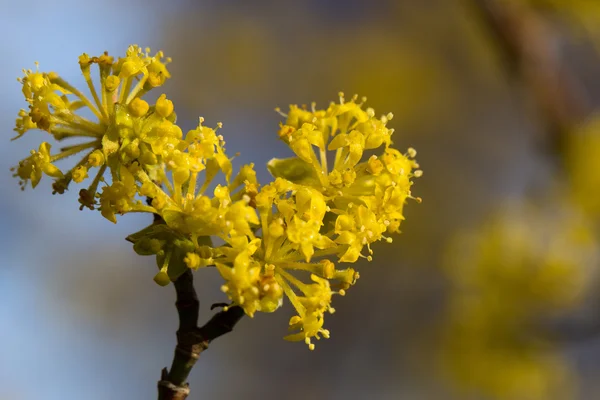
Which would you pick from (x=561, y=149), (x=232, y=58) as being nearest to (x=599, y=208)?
(x=561, y=149)

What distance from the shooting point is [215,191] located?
128 centimetres

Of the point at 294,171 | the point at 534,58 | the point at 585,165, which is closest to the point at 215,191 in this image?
the point at 294,171

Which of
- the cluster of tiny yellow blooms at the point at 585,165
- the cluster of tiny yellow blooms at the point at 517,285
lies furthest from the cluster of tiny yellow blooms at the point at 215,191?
the cluster of tiny yellow blooms at the point at 585,165

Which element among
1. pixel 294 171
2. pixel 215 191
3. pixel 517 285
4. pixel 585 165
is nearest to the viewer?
pixel 215 191

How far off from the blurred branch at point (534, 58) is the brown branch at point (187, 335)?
2.47 m

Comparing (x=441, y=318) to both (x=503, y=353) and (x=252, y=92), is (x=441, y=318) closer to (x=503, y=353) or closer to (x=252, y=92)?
(x=503, y=353)

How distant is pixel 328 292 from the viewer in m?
1.35

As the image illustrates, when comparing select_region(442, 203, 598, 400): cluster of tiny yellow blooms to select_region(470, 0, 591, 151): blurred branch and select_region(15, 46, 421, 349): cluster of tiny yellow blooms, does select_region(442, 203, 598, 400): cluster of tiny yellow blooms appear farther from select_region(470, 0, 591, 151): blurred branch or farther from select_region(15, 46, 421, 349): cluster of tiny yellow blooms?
select_region(15, 46, 421, 349): cluster of tiny yellow blooms

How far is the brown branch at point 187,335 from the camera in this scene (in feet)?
4.19

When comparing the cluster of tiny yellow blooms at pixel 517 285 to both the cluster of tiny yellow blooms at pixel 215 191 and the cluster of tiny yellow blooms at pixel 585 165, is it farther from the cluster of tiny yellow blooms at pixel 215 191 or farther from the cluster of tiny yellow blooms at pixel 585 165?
the cluster of tiny yellow blooms at pixel 215 191

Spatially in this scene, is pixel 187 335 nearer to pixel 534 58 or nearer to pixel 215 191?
pixel 215 191

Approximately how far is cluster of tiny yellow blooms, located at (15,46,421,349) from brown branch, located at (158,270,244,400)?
70mm

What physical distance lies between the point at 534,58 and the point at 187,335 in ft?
9.13

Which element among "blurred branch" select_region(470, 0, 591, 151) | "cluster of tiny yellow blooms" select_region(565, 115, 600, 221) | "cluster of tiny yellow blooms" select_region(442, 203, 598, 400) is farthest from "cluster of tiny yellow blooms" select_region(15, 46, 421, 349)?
"cluster of tiny yellow blooms" select_region(565, 115, 600, 221)
